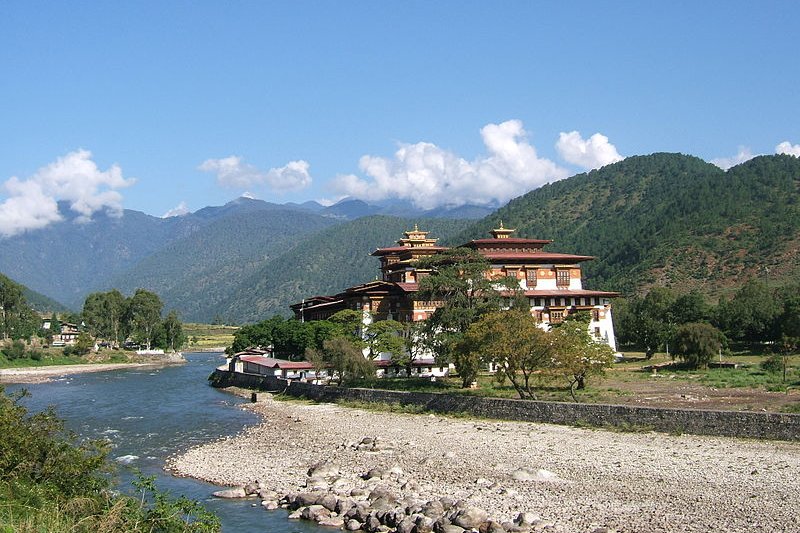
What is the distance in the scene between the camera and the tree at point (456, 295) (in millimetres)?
54500

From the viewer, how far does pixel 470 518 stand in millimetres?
22719

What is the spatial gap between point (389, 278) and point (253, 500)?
173 ft

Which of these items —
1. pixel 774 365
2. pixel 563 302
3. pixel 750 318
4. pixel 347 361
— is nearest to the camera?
pixel 774 365

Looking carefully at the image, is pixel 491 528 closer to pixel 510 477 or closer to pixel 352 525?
pixel 352 525

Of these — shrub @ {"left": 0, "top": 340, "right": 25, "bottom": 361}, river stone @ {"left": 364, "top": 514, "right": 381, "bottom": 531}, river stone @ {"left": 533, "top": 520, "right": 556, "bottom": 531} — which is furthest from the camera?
shrub @ {"left": 0, "top": 340, "right": 25, "bottom": 361}

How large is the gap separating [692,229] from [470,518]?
123548 millimetres

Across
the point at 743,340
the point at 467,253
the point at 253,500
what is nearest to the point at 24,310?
the point at 467,253

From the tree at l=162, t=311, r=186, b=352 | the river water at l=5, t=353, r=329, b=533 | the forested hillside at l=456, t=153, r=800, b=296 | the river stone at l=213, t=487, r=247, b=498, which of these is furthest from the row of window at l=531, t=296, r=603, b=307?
the tree at l=162, t=311, r=186, b=352

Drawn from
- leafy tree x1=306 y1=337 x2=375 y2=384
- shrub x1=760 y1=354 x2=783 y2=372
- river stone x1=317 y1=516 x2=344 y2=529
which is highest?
leafy tree x1=306 y1=337 x2=375 y2=384

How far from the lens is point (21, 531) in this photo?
46.4ft

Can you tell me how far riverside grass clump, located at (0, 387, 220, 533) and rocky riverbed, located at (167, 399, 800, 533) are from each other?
5880mm

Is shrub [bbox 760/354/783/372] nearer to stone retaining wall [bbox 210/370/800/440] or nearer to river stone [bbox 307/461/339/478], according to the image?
stone retaining wall [bbox 210/370/800/440]

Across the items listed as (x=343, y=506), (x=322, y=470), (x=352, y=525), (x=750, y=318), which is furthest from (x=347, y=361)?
(x=750, y=318)

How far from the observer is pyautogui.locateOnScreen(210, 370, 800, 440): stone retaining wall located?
31.4 metres
